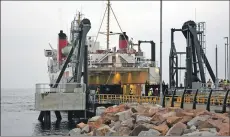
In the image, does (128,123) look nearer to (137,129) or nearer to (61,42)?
(137,129)

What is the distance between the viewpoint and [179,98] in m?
30.6

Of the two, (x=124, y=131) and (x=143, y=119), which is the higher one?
(x=143, y=119)

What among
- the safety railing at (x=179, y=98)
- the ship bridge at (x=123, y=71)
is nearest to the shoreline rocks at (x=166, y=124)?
the safety railing at (x=179, y=98)

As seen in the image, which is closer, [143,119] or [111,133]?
[111,133]

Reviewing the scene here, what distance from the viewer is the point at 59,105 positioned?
35875mm

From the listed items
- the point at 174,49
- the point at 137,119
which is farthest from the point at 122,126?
the point at 174,49

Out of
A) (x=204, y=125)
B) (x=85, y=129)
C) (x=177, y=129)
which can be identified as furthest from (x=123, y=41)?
(x=177, y=129)

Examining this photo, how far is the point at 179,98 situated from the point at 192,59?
10.2 m

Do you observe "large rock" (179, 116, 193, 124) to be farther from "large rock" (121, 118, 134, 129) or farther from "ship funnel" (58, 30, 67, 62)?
"ship funnel" (58, 30, 67, 62)

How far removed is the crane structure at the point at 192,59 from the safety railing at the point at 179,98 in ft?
Result: 10.0

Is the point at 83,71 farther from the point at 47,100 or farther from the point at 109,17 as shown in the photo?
the point at 109,17

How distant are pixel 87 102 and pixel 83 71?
4529 millimetres

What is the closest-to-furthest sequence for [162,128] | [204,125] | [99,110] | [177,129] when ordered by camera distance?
[177,129], [204,125], [162,128], [99,110]

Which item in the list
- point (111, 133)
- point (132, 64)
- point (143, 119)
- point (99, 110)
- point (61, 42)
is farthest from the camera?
point (61, 42)
